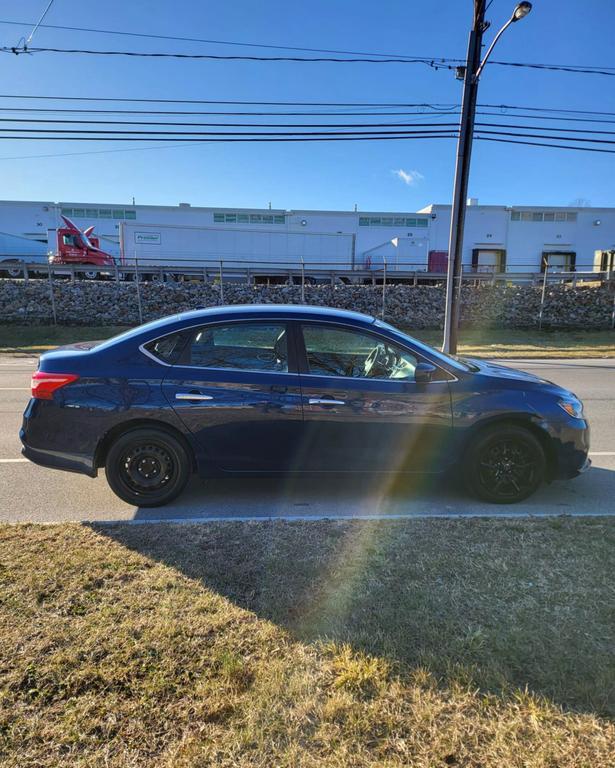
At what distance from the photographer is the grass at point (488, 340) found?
16.2 metres

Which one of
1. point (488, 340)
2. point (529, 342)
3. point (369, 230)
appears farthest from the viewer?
point (369, 230)

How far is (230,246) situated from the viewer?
2973 cm

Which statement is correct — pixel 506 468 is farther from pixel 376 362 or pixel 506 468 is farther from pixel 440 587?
pixel 440 587

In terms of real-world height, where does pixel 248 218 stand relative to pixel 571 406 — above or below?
above

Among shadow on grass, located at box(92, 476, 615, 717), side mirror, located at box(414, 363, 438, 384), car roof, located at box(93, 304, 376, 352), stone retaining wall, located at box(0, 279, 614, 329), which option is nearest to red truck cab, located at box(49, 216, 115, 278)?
stone retaining wall, located at box(0, 279, 614, 329)

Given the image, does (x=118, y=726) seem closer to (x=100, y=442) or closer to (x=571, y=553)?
(x=100, y=442)

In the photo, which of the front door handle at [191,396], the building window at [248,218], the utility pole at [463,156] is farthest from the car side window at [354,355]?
the building window at [248,218]

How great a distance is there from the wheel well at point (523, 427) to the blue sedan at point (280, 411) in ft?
0.04

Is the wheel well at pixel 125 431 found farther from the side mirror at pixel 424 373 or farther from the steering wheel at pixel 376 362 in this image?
the side mirror at pixel 424 373

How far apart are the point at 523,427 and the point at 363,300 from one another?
17.6 metres

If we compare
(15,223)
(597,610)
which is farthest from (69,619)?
(15,223)

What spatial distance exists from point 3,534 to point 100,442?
0.93 meters

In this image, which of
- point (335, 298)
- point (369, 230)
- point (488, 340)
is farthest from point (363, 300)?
point (369, 230)

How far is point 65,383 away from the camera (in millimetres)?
4023
